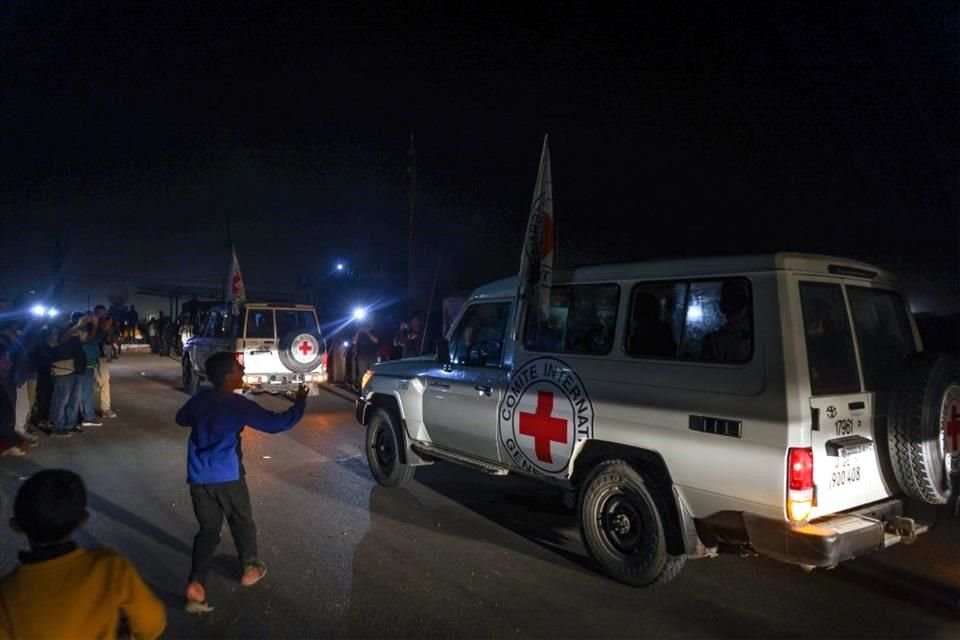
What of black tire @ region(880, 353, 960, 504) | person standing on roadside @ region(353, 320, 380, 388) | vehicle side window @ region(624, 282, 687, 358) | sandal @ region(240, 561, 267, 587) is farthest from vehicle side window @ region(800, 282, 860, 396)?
person standing on roadside @ region(353, 320, 380, 388)

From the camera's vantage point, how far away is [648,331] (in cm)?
458

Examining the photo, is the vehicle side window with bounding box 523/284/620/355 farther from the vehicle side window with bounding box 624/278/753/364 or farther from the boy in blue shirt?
the boy in blue shirt

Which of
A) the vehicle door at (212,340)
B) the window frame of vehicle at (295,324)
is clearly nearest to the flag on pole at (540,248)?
the window frame of vehicle at (295,324)

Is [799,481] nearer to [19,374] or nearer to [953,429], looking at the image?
[953,429]

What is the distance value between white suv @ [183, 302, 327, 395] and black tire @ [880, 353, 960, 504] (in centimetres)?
977

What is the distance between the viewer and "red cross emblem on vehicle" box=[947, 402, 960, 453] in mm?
4062

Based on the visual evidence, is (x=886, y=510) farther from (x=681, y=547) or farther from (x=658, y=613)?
(x=658, y=613)

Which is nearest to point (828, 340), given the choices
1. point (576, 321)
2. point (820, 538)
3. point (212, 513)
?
point (820, 538)

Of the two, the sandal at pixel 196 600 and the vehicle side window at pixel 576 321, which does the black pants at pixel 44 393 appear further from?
the vehicle side window at pixel 576 321

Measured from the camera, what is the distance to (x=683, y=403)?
413 cm

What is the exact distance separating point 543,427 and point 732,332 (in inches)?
64.2

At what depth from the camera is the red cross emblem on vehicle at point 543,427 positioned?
4.93 m

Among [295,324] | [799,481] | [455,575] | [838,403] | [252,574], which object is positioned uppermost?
[295,324]

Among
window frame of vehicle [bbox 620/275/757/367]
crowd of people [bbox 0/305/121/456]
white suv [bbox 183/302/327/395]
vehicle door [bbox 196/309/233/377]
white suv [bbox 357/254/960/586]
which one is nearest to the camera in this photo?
white suv [bbox 357/254/960/586]
